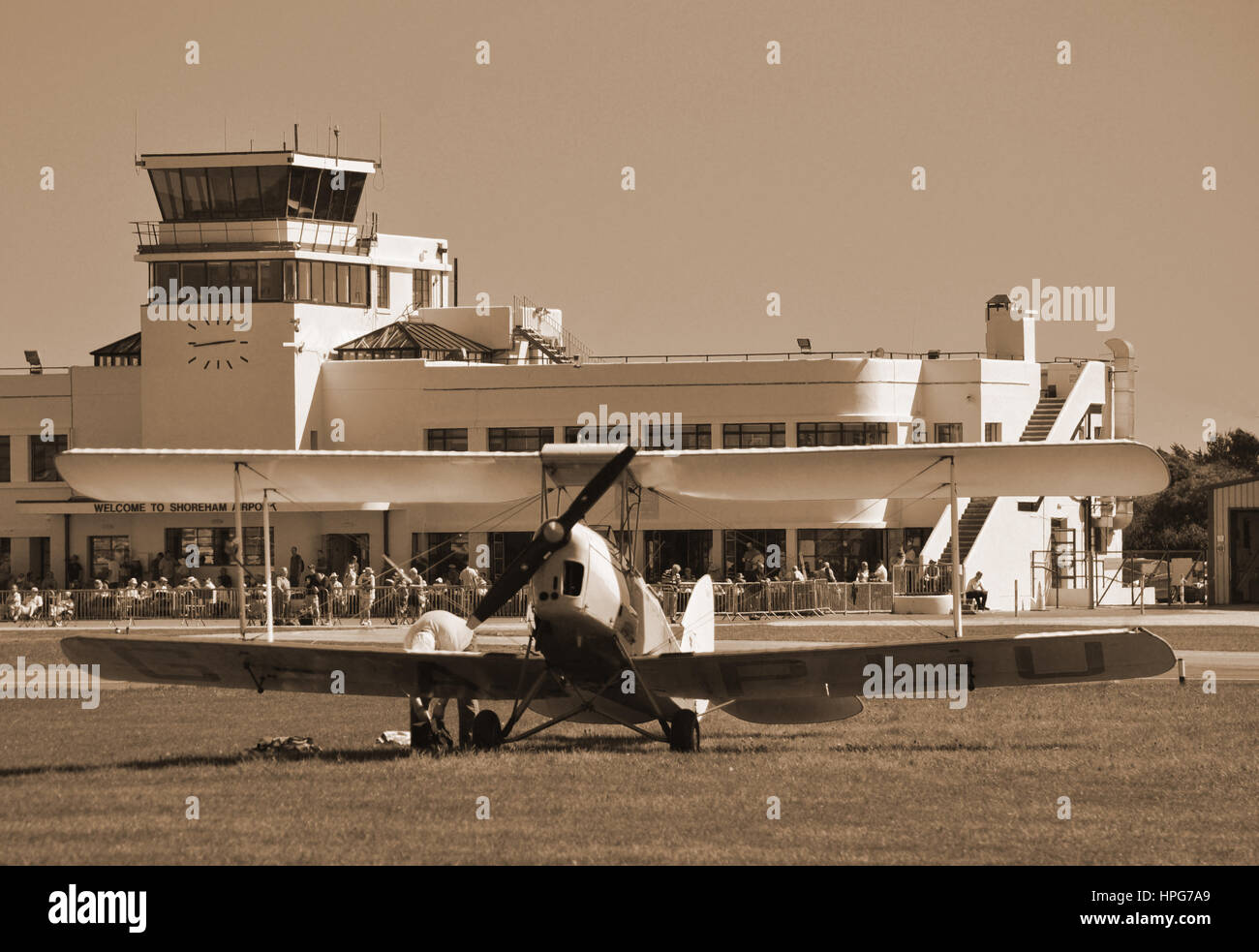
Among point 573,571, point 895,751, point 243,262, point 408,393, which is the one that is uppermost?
point 243,262

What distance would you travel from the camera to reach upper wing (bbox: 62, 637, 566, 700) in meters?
17.4

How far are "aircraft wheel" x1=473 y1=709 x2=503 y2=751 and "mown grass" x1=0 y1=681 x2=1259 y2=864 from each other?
0.18 metres

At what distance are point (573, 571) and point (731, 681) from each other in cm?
277

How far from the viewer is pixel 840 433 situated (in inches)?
2152

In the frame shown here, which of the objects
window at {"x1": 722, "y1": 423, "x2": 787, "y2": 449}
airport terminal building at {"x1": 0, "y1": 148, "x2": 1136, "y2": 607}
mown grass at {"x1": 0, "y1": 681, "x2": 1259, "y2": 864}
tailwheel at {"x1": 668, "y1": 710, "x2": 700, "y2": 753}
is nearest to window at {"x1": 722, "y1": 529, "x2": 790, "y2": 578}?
airport terminal building at {"x1": 0, "y1": 148, "x2": 1136, "y2": 607}

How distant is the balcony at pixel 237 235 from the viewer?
5859cm

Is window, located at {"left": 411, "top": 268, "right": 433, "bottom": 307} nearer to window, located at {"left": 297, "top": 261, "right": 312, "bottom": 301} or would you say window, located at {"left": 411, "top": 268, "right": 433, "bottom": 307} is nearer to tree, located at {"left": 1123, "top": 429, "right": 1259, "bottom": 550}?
window, located at {"left": 297, "top": 261, "right": 312, "bottom": 301}

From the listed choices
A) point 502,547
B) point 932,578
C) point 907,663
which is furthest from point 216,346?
point 907,663

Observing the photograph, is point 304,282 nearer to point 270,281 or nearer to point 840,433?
point 270,281

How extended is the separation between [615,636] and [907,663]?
2996mm

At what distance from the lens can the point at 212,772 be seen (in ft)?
52.7

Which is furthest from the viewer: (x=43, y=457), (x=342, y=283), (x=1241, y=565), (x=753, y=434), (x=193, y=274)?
(x=342, y=283)

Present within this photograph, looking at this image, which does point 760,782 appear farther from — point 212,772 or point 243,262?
point 243,262
